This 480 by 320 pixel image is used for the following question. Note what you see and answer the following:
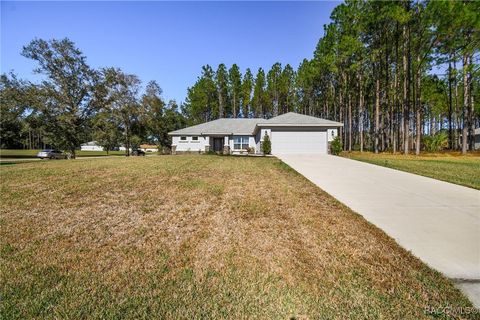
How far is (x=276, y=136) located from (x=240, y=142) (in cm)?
770

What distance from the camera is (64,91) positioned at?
2288 cm

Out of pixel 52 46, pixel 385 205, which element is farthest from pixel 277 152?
pixel 52 46

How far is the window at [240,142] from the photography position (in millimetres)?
26953


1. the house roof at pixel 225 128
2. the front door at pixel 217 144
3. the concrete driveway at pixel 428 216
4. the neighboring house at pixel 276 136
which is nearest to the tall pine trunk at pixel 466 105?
the neighboring house at pixel 276 136

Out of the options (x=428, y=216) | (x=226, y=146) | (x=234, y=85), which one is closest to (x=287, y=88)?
(x=234, y=85)

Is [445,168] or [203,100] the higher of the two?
[203,100]

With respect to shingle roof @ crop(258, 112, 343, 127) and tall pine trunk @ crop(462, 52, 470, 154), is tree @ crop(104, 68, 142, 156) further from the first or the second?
tall pine trunk @ crop(462, 52, 470, 154)

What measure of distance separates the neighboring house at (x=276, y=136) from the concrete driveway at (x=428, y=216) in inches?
471

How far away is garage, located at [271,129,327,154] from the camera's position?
19.5 metres

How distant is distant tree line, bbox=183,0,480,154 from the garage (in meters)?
7.28

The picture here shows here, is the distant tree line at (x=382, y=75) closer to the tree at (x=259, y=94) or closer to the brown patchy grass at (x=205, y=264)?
the tree at (x=259, y=94)

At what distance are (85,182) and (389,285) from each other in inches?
318

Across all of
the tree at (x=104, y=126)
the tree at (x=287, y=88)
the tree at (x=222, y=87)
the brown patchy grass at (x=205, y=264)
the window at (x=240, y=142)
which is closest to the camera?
the brown patchy grass at (x=205, y=264)

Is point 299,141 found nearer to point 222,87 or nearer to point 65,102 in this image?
point 65,102
